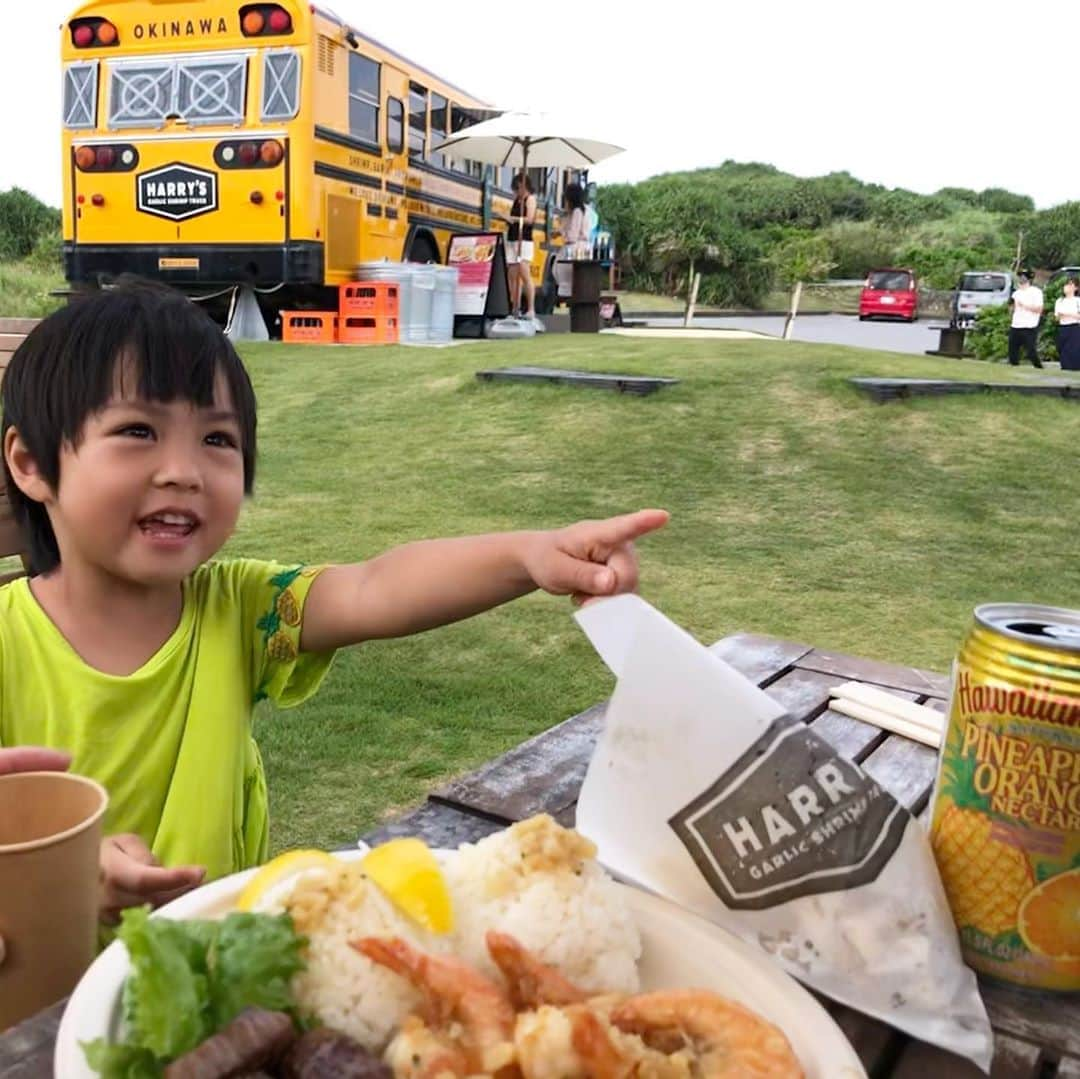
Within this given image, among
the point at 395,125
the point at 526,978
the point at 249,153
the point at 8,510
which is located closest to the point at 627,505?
the point at 8,510

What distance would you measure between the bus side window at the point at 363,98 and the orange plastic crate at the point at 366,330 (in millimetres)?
1672

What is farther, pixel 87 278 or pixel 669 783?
pixel 87 278

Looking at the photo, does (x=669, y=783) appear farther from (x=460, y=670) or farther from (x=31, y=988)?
(x=460, y=670)

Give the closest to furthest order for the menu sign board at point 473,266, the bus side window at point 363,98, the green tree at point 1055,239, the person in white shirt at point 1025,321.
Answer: the bus side window at point 363,98 → the menu sign board at point 473,266 → the person in white shirt at point 1025,321 → the green tree at point 1055,239

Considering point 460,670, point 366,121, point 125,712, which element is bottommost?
point 460,670

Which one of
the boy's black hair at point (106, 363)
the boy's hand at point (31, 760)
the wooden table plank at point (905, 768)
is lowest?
the wooden table plank at point (905, 768)

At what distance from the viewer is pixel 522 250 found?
41.1 feet

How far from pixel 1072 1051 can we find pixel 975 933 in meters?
0.10

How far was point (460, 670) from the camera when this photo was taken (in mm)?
3793

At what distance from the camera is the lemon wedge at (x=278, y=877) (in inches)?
30.4

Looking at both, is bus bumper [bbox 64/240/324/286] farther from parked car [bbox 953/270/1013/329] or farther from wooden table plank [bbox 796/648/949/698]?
parked car [bbox 953/270/1013/329]

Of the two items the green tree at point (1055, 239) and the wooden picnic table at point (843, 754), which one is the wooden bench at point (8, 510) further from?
the green tree at point (1055, 239)

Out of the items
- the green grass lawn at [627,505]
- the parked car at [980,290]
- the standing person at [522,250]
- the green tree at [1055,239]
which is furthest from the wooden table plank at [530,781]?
the green tree at [1055,239]

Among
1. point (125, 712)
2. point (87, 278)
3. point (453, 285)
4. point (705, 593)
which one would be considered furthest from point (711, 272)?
point (125, 712)
